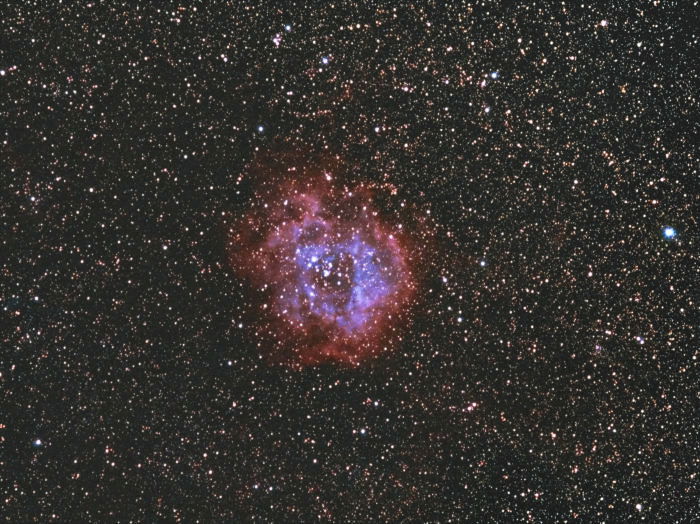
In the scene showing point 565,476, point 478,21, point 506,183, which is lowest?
point 565,476

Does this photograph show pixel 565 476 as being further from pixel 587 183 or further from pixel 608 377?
pixel 587 183

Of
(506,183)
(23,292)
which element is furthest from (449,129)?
(23,292)

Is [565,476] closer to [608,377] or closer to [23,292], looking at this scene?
[608,377]

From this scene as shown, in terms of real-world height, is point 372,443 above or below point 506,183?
below
